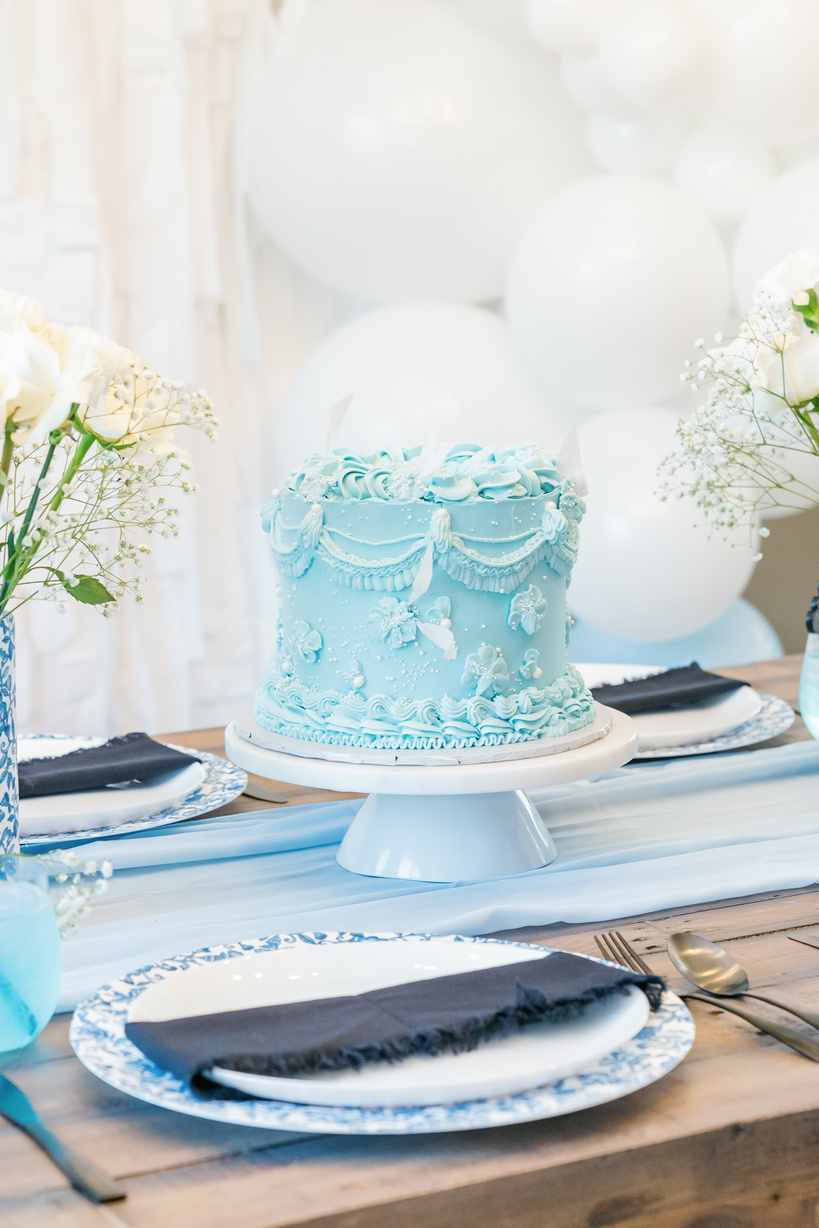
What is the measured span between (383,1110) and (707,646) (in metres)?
2.65

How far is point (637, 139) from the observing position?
2.88 metres

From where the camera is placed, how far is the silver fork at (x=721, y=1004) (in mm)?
747

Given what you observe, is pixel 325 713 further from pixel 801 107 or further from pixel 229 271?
pixel 229 271

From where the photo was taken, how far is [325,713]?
118 cm

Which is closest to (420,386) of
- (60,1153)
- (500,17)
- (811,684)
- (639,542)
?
(639,542)

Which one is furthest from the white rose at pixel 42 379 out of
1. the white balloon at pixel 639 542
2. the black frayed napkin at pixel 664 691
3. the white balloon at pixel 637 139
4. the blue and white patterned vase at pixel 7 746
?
the white balloon at pixel 637 139

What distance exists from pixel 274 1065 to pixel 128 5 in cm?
289

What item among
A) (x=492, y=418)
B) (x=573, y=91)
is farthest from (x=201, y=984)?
(x=573, y=91)

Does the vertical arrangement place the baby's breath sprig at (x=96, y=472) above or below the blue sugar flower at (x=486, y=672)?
above

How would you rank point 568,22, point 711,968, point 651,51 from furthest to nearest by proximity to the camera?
point 568,22 → point 651,51 → point 711,968

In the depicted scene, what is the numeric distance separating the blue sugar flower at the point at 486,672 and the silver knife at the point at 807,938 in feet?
1.12

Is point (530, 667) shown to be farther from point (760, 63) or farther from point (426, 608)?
point (760, 63)

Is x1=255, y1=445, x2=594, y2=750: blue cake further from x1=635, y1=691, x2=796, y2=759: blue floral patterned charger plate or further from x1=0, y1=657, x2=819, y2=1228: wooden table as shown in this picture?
x1=0, y1=657, x2=819, y2=1228: wooden table

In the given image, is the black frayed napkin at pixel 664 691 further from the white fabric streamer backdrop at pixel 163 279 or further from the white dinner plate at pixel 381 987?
the white fabric streamer backdrop at pixel 163 279
